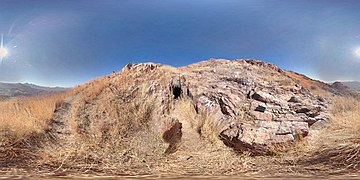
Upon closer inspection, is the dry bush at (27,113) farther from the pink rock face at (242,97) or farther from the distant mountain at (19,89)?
the pink rock face at (242,97)

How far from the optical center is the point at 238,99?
4.16 metres

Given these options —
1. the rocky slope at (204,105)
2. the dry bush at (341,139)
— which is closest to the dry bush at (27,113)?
the rocky slope at (204,105)

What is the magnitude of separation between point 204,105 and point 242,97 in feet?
1.62

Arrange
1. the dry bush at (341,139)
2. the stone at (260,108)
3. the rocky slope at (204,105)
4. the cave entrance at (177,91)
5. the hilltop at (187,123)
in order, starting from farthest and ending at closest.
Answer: the cave entrance at (177,91) < the stone at (260,108) < the rocky slope at (204,105) < the hilltop at (187,123) < the dry bush at (341,139)

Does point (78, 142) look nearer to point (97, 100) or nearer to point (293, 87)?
point (97, 100)

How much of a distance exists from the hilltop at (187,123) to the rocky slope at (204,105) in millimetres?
12

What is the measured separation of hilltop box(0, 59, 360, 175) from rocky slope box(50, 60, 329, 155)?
1 cm

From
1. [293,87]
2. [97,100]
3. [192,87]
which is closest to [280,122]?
[293,87]

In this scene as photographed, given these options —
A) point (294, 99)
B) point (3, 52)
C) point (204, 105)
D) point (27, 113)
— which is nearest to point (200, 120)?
point (204, 105)

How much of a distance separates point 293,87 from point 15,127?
3282 millimetres

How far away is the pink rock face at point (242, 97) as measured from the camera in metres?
3.30

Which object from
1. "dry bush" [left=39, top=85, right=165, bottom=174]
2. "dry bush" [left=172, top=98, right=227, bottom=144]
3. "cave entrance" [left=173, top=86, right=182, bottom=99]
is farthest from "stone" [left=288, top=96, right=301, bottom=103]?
"dry bush" [left=39, top=85, right=165, bottom=174]

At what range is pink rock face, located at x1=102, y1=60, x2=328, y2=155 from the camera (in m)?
3.30

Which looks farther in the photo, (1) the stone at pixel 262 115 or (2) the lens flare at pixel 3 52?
(1) the stone at pixel 262 115
